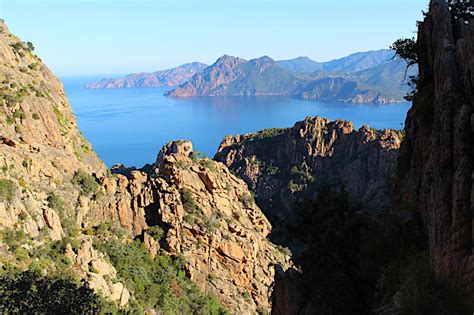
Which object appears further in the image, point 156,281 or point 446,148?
point 156,281

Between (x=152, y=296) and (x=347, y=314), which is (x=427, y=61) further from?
(x=152, y=296)

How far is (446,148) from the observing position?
11.3 m

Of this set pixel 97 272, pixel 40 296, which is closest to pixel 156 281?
pixel 97 272

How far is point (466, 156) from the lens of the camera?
34.1ft

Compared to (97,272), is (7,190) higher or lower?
higher

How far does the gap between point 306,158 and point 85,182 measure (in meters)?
54.0

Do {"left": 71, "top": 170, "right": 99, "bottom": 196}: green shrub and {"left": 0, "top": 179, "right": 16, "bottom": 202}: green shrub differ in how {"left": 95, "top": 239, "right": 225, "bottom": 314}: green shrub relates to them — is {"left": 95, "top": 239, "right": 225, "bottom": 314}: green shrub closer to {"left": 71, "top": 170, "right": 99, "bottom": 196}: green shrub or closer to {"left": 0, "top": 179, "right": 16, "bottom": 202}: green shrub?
{"left": 71, "top": 170, "right": 99, "bottom": 196}: green shrub

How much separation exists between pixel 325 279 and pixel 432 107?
23.8 feet

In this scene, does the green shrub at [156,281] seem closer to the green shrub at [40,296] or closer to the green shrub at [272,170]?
A: the green shrub at [40,296]

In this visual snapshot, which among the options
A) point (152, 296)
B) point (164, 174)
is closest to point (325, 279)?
point (152, 296)

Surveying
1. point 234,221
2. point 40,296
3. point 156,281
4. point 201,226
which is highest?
point 40,296

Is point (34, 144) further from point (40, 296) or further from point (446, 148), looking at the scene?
point (446, 148)

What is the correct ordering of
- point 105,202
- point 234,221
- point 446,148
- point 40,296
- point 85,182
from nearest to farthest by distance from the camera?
point 446,148, point 40,296, point 85,182, point 105,202, point 234,221

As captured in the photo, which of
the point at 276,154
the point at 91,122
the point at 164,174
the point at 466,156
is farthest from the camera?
the point at 91,122
